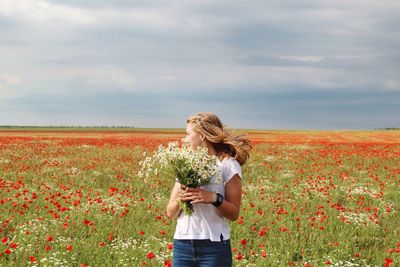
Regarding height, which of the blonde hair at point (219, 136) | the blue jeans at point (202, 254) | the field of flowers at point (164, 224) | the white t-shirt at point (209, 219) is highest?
the blonde hair at point (219, 136)

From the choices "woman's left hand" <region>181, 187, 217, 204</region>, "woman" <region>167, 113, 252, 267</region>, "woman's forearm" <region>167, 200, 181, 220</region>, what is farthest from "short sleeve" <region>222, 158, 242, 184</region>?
"woman's forearm" <region>167, 200, 181, 220</region>

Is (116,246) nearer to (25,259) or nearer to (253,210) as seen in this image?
(25,259)

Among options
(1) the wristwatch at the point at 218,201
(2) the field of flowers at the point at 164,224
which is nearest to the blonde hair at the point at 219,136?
(1) the wristwatch at the point at 218,201

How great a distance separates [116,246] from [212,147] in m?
4.61

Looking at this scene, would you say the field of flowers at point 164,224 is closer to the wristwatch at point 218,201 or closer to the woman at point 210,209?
the woman at point 210,209

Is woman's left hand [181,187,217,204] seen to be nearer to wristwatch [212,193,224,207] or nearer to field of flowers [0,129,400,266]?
wristwatch [212,193,224,207]

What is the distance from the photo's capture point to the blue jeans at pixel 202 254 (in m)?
4.27

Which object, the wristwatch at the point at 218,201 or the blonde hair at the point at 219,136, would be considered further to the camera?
the blonde hair at the point at 219,136

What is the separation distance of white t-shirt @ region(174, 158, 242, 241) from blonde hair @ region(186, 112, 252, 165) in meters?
0.12

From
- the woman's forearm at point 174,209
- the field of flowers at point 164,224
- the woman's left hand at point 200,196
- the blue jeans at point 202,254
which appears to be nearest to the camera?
the woman's left hand at point 200,196

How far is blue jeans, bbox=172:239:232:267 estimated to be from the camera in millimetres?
4266

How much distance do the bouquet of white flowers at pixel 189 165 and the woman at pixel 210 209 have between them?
0.24 feet

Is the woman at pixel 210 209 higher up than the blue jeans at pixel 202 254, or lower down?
higher up


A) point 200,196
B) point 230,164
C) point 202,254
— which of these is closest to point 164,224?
Answer: point 202,254
